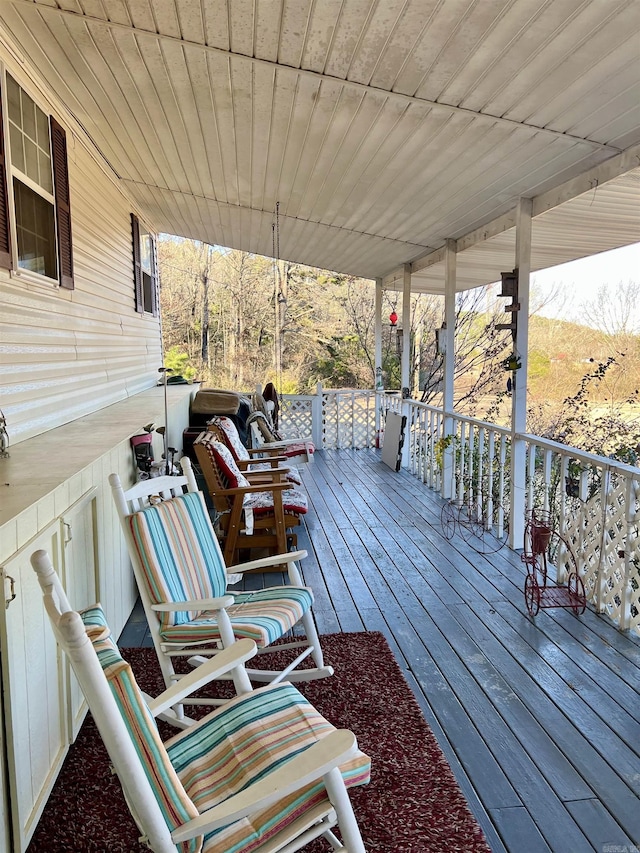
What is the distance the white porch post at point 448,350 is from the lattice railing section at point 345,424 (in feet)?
11.1

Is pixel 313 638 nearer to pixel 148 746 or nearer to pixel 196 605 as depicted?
pixel 196 605

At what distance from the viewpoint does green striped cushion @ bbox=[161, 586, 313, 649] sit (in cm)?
242

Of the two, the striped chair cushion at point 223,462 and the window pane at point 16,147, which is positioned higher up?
the window pane at point 16,147

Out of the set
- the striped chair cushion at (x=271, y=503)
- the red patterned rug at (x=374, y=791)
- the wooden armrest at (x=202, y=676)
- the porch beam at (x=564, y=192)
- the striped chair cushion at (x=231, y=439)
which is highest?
the porch beam at (x=564, y=192)

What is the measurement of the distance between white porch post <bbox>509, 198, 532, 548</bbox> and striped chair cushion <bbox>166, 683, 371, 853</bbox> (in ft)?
10.7

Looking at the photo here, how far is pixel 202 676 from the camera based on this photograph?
1689mm

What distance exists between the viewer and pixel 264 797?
4.27 ft

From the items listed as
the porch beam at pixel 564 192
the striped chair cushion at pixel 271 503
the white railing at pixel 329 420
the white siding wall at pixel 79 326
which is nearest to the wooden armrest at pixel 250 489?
the striped chair cushion at pixel 271 503

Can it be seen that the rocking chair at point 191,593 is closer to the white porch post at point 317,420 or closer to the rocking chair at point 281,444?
the rocking chair at point 281,444

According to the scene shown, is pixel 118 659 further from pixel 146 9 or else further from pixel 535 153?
pixel 535 153

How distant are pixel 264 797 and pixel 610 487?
9.44ft

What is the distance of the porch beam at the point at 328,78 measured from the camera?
3.03 meters

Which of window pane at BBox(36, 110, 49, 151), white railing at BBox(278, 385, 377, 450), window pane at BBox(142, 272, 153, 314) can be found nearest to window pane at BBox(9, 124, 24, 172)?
window pane at BBox(36, 110, 49, 151)

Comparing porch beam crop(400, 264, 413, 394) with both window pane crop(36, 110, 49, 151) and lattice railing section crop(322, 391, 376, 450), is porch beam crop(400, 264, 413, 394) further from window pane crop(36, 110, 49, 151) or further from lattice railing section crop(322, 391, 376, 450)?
window pane crop(36, 110, 49, 151)
